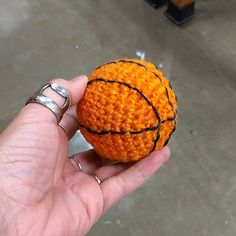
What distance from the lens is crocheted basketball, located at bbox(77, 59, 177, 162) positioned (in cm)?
87

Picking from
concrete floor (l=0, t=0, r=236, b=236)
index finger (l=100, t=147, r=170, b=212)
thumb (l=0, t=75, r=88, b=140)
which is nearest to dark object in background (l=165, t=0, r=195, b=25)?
concrete floor (l=0, t=0, r=236, b=236)

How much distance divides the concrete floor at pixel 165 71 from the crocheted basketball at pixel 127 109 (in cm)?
56

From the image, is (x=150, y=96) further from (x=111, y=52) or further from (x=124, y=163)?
(x=111, y=52)

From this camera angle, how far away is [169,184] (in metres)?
1.48

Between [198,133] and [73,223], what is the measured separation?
769mm

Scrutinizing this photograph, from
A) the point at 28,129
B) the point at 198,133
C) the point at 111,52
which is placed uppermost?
the point at 28,129

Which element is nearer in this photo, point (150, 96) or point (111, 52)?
point (150, 96)

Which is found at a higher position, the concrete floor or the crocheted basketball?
the crocheted basketball

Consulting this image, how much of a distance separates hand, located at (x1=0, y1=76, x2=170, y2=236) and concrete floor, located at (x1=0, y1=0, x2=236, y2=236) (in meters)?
0.42

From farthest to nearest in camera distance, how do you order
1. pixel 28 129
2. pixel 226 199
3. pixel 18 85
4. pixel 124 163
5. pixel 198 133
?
pixel 18 85 → pixel 198 133 → pixel 226 199 → pixel 124 163 → pixel 28 129

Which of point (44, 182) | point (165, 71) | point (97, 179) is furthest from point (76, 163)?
point (165, 71)

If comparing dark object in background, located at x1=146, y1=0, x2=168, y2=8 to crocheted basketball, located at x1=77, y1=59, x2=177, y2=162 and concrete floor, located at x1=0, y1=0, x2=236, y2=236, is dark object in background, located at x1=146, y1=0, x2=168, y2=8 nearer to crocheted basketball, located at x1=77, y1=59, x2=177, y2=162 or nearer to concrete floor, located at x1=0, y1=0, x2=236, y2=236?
concrete floor, located at x1=0, y1=0, x2=236, y2=236

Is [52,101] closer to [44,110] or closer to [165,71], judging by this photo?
[44,110]

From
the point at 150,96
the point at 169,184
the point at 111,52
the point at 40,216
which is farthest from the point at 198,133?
the point at 40,216
